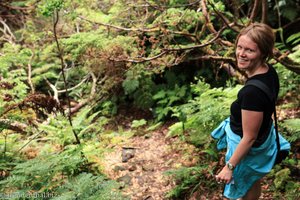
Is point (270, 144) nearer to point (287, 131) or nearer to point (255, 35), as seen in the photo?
point (255, 35)

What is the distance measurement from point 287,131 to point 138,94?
3.56 meters

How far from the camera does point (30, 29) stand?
26.9 feet

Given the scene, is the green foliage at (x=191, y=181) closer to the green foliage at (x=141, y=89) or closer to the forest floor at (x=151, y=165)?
the forest floor at (x=151, y=165)

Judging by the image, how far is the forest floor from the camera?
4234mm

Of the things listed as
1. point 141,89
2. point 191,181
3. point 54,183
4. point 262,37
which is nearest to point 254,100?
point 262,37

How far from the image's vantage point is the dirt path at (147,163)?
174 inches

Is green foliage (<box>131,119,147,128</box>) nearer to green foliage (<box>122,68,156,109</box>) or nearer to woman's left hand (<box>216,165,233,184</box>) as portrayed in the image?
green foliage (<box>122,68,156,109</box>)

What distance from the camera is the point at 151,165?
5012 millimetres

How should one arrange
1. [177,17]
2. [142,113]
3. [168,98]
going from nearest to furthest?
1. [177,17]
2. [168,98]
3. [142,113]

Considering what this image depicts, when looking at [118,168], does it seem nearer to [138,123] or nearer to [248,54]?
[138,123]

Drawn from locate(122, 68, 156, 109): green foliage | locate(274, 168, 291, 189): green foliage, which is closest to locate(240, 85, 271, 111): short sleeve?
locate(274, 168, 291, 189): green foliage

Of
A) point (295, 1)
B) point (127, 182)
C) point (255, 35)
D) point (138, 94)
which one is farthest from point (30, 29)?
point (255, 35)

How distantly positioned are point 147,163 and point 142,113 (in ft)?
7.36

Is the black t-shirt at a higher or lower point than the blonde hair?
lower
